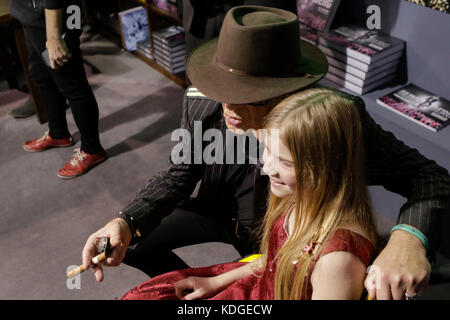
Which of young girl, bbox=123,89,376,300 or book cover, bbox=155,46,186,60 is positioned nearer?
young girl, bbox=123,89,376,300

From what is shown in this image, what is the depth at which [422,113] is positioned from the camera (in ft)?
7.16

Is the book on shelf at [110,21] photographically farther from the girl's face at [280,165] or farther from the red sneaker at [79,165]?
the girl's face at [280,165]

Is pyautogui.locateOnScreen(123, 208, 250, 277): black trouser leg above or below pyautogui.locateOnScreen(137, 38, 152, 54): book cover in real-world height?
above

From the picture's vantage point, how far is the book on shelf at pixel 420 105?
6.99 ft

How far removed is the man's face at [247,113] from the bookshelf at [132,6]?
2277 mm

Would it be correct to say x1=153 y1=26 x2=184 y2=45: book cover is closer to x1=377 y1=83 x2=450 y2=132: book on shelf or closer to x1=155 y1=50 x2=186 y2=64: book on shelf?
x1=155 y1=50 x2=186 y2=64: book on shelf

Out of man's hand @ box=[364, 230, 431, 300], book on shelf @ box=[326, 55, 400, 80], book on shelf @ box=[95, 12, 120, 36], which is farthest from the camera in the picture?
book on shelf @ box=[95, 12, 120, 36]

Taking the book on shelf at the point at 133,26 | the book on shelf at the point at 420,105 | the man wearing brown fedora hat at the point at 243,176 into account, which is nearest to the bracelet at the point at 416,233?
the man wearing brown fedora hat at the point at 243,176

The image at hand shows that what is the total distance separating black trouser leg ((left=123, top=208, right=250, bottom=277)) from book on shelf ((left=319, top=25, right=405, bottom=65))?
3.82 feet

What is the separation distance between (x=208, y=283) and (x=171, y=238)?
1.03ft

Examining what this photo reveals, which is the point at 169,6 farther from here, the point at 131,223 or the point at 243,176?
the point at 131,223

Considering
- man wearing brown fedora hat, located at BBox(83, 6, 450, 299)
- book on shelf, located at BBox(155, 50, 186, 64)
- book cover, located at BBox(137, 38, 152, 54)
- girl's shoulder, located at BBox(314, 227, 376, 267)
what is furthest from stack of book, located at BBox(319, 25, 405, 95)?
book cover, located at BBox(137, 38, 152, 54)

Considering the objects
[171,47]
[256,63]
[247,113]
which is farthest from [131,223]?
[171,47]

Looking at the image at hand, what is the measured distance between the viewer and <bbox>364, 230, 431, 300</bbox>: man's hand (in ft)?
3.03
